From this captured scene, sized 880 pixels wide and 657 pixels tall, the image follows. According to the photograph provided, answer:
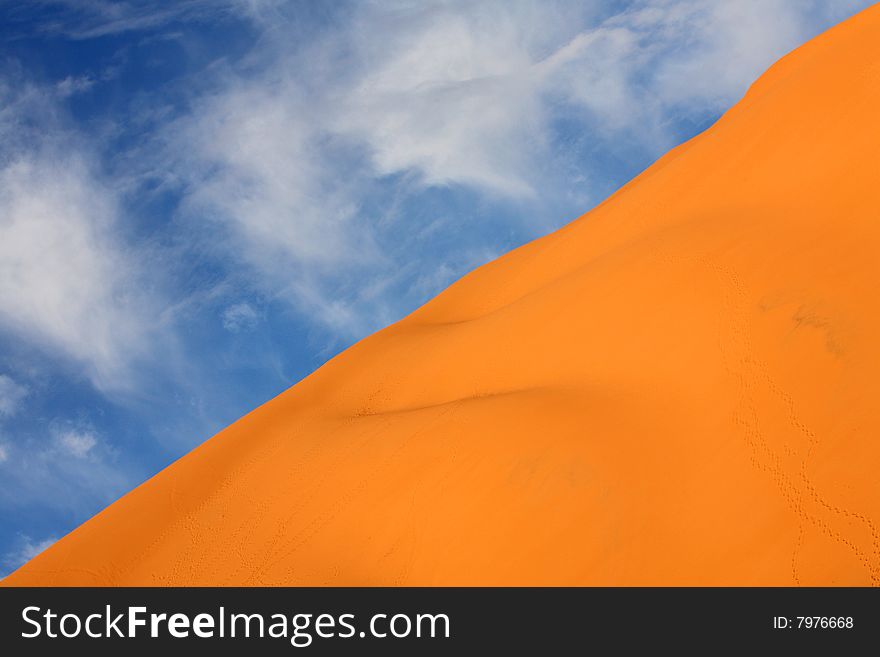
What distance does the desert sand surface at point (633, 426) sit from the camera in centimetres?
893

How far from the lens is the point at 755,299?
1104cm

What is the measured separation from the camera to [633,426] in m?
10.5

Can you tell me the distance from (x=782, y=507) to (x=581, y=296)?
563 cm

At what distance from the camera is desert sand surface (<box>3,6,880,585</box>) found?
8.93 meters

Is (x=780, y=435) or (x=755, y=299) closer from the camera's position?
(x=780, y=435)

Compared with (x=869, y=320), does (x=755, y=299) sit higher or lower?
higher

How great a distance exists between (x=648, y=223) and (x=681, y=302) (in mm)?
3560

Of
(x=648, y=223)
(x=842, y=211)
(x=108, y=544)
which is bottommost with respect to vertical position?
(x=108, y=544)

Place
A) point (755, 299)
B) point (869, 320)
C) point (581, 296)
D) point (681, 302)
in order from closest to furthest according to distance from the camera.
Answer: point (869, 320)
point (755, 299)
point (681, 302)
point (581, 296)
